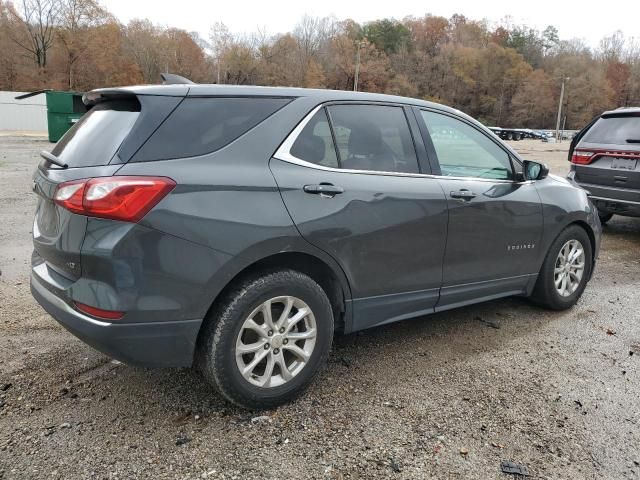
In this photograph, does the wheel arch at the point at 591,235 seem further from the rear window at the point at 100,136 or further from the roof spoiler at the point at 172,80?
the rear window at the point at 100,136

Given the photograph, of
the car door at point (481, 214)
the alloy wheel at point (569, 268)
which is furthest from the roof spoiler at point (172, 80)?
the alloy wheel at point (569, 268)

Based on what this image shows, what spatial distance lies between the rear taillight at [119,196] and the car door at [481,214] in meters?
1.90

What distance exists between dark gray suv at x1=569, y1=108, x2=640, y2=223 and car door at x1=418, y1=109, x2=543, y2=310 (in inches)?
138

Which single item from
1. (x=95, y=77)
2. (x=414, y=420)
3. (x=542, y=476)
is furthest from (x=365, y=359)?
(x=95, y=77)

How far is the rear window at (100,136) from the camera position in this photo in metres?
2.59

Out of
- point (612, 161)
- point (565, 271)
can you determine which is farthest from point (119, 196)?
point (612, 161)

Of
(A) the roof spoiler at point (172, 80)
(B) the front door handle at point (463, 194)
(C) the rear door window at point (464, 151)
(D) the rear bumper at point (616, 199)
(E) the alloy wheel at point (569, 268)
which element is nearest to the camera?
(A) the roof spoiler at point (172, 80)

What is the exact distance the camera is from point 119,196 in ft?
7.90

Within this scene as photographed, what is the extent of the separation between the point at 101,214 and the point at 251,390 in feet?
3.84

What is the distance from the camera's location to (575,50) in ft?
400

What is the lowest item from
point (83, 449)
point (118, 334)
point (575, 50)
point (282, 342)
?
point (83, 449)

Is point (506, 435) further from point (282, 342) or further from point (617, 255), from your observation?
point (617, 255)

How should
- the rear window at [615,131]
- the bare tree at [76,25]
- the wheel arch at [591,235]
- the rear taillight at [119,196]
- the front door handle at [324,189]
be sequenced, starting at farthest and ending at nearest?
1. the bare tree at [76,25]
2. the rear window at [615,131]
3. the wheel arch at [591,235]
4. the front door handle at [324,189]
5. the rear taillight at [119,196]

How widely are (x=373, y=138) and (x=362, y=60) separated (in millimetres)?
98964
